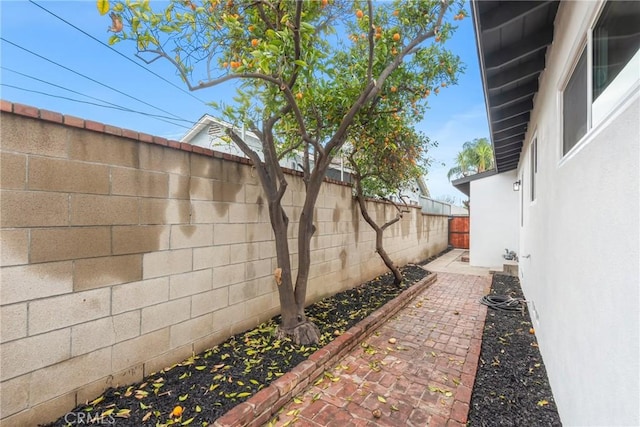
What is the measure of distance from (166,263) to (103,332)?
0.75 m

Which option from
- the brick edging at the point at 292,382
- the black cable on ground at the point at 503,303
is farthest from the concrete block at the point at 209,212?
the black cable on ground at the point at 503,303

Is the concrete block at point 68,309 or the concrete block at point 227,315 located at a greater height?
the concrete block at point 68,309

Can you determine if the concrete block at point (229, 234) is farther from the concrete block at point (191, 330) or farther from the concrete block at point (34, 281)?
the concrete block at point (34, 281)

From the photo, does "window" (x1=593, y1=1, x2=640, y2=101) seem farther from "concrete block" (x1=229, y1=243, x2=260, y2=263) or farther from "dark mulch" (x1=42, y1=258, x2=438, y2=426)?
"concrete block" (x1=229, y1=243, x2=260, y2=263)

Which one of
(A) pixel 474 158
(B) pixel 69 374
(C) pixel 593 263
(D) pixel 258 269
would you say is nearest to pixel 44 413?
(B) pixel 69 374

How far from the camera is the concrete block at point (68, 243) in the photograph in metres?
2.11

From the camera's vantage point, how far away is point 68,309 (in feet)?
7.40

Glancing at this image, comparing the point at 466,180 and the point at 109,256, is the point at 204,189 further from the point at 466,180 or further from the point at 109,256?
the point at 466,180

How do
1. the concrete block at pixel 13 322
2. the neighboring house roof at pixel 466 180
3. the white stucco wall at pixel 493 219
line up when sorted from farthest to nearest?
the neighboring house roof at pixel 466 180
the white stucco wall at pixel 493 219
the concrete block at pixel 13 322

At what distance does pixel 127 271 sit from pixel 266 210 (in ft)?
6.17

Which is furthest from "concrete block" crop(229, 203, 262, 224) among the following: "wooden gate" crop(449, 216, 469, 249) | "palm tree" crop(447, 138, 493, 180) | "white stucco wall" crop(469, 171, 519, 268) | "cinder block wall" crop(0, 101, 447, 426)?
"palm tree" crop(447, 138, 493, 180)

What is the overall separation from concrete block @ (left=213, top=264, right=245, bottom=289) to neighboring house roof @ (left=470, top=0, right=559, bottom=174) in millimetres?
3732

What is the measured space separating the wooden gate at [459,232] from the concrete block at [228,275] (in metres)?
15.3

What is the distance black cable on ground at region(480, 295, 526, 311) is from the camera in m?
5.59
